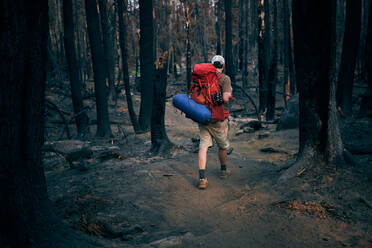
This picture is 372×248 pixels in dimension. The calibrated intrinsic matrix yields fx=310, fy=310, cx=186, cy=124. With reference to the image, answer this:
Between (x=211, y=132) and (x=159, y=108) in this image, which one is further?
(x=159, y=108)

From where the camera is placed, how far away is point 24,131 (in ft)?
8.45

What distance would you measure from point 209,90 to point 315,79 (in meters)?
1.71

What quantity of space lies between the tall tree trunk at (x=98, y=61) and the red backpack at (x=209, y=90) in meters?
8.29

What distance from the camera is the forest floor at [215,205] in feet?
11.9

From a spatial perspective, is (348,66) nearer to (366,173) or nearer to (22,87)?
(366,173)

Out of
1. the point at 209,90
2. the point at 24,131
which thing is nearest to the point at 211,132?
the point at 209,90

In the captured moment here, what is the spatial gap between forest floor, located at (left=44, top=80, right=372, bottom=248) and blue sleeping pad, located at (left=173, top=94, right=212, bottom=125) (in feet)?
4.19

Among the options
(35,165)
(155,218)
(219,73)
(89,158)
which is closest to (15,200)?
(35,165)

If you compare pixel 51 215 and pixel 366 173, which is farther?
pixel 366 173

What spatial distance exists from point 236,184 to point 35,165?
3740 millimetres

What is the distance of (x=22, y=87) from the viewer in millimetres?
2531

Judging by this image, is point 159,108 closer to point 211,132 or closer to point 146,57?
point 211,132

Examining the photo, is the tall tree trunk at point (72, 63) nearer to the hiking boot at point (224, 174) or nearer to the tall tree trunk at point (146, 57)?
the tall tree trunk at point (146, 57)

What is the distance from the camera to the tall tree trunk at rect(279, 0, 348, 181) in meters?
4.83
